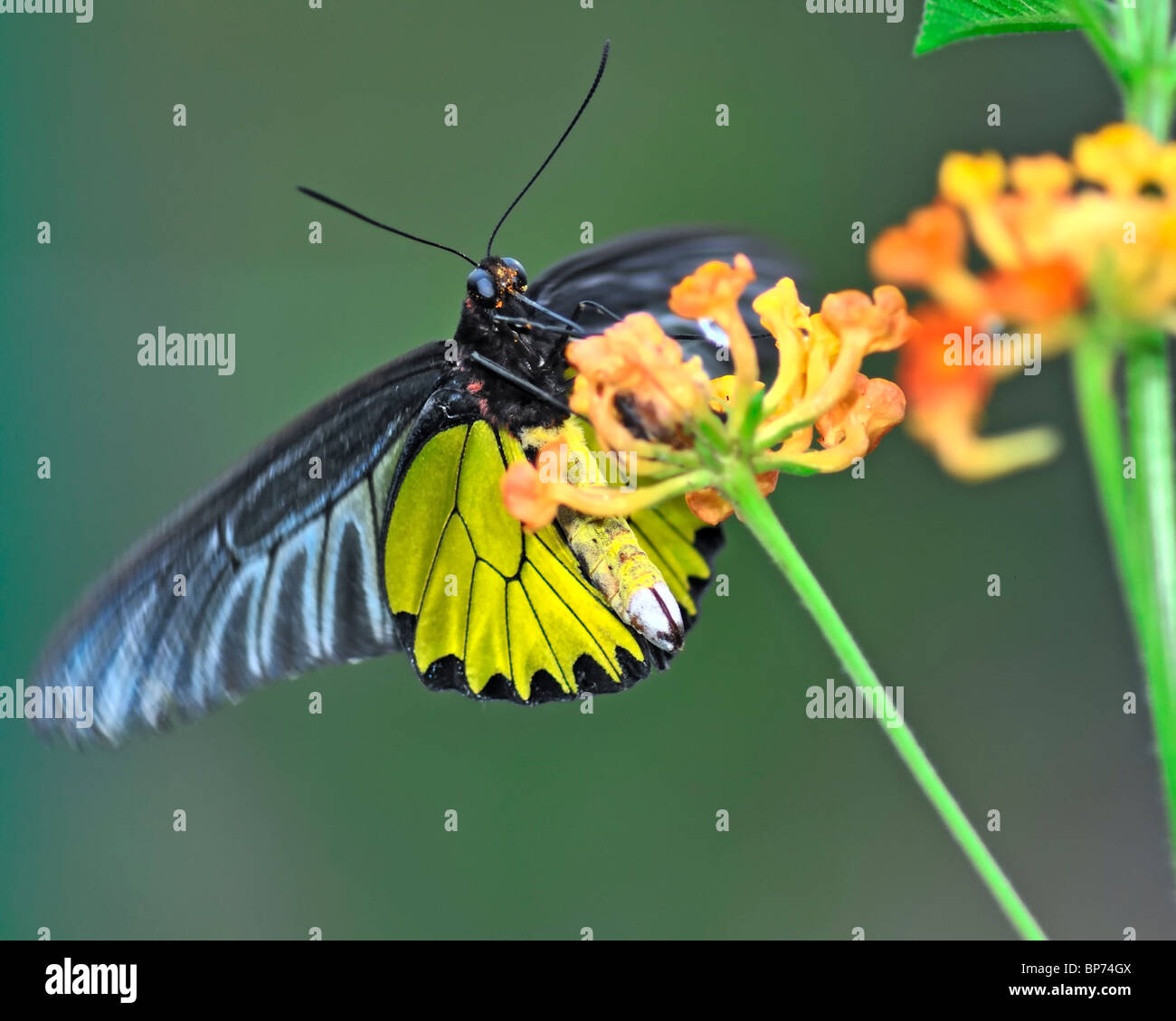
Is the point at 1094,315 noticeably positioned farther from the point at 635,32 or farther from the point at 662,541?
the point at 635,32

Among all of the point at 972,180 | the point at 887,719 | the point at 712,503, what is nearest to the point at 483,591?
the point at 712,503

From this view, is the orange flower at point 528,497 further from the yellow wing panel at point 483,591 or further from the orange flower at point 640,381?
the yellow wing panel at point 483,591

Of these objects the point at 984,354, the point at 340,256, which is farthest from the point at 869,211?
the point at 984,354

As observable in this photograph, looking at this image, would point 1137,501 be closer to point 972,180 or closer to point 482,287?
point 972,180

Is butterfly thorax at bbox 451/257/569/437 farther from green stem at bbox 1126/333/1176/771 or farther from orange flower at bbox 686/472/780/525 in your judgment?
green stem at bbox 1126/333/1176/771

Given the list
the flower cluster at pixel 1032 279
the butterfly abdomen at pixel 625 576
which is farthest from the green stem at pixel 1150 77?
the butterfly abdomen at pixel 625 576

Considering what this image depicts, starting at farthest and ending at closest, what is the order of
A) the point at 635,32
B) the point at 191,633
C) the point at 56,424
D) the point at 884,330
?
the point at 635,32 < the point at 56,424 < the point at 191,633 < the point at 884,330
